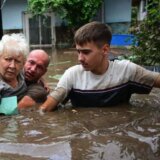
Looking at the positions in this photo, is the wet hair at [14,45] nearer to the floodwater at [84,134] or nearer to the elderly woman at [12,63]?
the elderly woman at [12,63]

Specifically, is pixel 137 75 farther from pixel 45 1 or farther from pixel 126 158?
pixel 45 1

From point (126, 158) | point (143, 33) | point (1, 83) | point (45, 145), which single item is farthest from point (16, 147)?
point (143, 33)

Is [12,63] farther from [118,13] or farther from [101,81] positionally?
[118,13]

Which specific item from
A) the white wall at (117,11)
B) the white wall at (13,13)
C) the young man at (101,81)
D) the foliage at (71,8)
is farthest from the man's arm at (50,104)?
the white wall at (13,13)

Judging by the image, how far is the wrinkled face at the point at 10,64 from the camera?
3.52m

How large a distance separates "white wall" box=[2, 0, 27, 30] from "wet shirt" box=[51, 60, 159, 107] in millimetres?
22086

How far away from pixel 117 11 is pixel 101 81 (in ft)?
70.5

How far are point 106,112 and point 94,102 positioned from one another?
0.22m

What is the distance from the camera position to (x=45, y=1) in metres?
22.2

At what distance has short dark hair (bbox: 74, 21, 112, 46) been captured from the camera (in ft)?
11.3

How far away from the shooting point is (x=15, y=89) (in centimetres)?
376

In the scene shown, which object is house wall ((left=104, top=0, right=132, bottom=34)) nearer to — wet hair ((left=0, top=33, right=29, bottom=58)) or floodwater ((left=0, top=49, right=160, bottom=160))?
floodwater ((left=0, top=49, right=160, bottom=160))

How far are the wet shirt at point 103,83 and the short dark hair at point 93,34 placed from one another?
33cm

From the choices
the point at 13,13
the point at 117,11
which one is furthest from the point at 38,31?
the point at 117,11
